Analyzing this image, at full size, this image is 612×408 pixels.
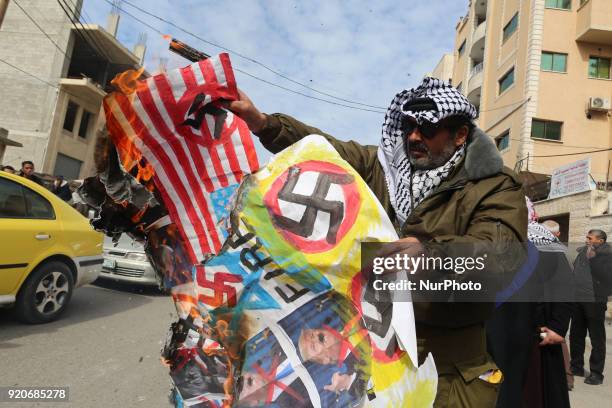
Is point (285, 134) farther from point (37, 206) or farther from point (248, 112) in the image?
point (37, 206)

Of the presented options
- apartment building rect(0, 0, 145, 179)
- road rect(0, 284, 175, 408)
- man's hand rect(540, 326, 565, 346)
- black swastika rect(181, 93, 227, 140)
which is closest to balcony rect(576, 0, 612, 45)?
man's hand rect(540, 326, 565, 346)

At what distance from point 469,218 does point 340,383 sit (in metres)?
0.67

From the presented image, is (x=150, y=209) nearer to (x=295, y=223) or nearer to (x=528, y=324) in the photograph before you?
(x=295, y=223)

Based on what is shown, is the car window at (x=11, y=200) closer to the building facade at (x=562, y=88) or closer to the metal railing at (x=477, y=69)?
the building facade at (x=562, y=88)

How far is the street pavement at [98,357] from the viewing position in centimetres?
338

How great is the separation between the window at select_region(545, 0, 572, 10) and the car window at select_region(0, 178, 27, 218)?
2448 centimetres

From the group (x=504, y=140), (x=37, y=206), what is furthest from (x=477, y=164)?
(x=504, y=140)

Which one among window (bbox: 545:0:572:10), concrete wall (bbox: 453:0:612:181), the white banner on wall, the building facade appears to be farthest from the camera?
window (bbox: 545:0:572:10)

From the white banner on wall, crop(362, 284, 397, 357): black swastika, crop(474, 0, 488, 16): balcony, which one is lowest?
crop(362, 284, 397, 357): black swastika

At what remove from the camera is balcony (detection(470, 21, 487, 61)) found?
27064 millimetres

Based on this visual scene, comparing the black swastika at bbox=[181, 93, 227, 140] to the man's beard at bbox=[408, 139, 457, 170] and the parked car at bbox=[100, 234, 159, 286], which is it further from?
the parked car at bbox=[100, 234, 159, 286]

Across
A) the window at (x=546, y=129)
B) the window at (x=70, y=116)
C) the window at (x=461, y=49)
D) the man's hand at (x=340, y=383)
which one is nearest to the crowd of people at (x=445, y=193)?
the man's hand at (x=340, y=383)

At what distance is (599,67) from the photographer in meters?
21.1

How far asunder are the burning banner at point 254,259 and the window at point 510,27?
26268 mm
